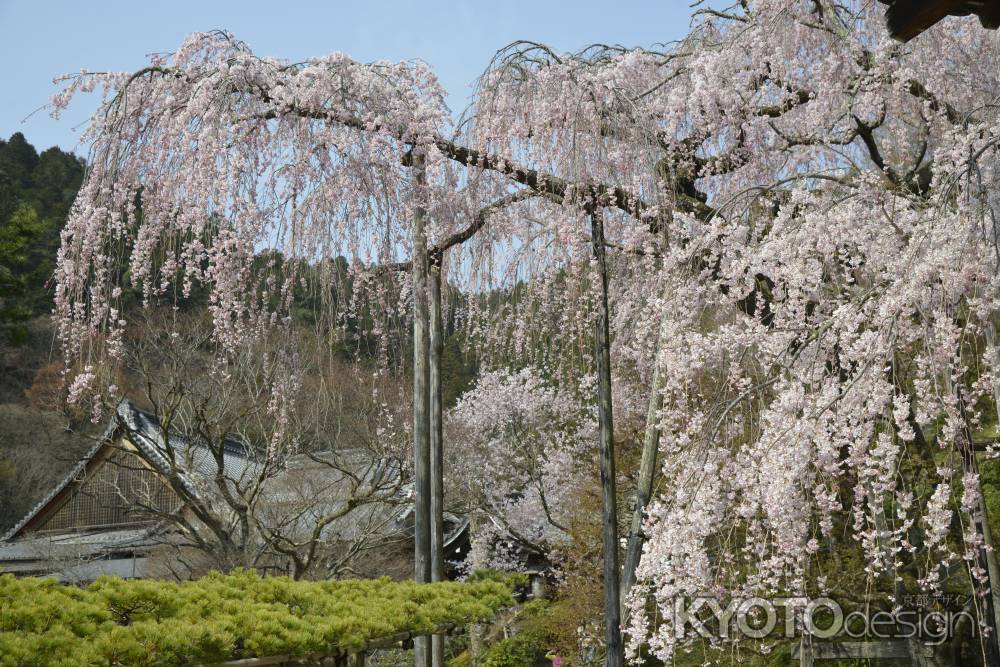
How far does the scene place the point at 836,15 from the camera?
6348 mm

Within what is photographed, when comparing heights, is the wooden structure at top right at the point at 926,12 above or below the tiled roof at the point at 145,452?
above

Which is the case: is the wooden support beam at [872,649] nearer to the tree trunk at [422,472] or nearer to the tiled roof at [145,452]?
the tree trunk at [422,472]

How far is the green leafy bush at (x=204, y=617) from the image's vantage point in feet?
12.5

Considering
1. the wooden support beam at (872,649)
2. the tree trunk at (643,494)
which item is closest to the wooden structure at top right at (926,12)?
the tree trunk at (643,494)

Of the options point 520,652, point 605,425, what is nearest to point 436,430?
point 605,425

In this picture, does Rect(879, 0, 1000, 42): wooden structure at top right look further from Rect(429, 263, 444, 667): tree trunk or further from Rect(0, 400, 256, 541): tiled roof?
Rect(0, 400, 256, 541): tiled roof

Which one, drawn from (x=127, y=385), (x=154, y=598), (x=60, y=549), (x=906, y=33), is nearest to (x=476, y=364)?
(x=127, y=385)

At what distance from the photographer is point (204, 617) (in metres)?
4.76

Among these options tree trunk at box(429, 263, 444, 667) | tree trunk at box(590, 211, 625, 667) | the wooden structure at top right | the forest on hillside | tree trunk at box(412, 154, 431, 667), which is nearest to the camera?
the wooden structure at top right

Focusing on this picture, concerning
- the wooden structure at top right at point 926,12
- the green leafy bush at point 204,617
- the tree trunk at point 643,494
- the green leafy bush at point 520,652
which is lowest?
the green leafy bush at point 520,652

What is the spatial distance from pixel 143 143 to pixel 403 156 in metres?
1.56

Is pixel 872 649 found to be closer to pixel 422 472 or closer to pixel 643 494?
pixel 643 494

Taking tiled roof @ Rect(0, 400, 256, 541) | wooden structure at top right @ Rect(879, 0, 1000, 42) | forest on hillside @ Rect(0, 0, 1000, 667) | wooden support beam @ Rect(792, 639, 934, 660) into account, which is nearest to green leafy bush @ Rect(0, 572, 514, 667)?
forest on hillside @ Rect(0, 0, 1000, 667)

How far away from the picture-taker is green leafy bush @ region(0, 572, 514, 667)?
3.81 metres
